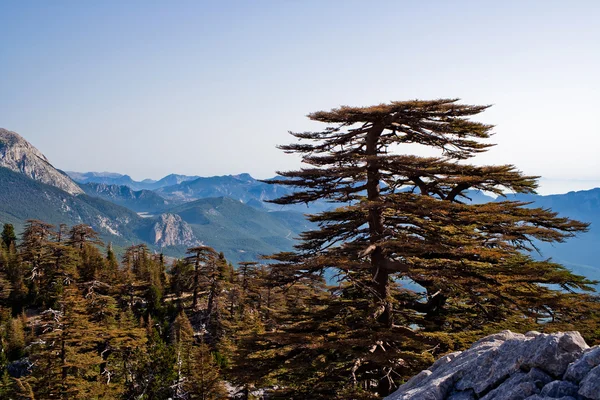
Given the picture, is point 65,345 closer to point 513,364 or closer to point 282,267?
point 282,267

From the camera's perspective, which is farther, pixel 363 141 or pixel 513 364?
pixel 363 141

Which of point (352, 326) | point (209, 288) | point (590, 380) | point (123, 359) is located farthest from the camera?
point (209, 288)

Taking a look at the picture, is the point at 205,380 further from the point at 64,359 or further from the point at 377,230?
the point at 377,230

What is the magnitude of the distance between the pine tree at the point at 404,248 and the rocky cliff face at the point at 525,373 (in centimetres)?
343

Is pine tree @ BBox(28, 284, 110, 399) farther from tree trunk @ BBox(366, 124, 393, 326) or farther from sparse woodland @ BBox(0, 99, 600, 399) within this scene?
tree trunk @ BBox(366, 124, 393, 326)

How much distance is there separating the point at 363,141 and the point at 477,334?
8.78 m

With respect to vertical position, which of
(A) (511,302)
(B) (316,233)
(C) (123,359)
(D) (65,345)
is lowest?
(C) (123,359)

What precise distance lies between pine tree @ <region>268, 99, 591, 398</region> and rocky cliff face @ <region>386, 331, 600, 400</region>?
3431 mm

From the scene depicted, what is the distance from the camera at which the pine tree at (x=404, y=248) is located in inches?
515

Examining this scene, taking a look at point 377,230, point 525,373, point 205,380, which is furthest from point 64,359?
point 525,373

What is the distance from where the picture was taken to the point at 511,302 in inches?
530

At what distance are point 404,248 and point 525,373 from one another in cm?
568

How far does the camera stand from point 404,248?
13.0 m

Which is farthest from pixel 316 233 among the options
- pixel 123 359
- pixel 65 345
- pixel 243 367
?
pixel 123 359
